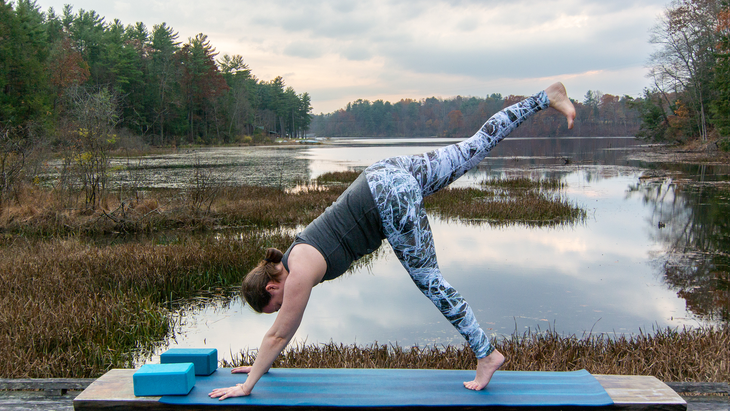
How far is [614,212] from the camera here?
43.1 feet

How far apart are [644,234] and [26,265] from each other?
447 inches

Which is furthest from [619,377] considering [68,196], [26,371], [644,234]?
[68,196]

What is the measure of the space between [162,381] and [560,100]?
296 centimetres

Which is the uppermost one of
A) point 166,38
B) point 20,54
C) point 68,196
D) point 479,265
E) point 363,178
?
point 166,38

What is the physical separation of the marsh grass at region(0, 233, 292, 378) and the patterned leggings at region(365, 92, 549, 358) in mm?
3222

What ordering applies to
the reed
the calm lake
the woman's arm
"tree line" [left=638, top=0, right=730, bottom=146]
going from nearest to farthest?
1. the woman's arm
2. the calm lake
3. the reed
4. "tree line" [left=638, top=0, right=730, bottom=146]

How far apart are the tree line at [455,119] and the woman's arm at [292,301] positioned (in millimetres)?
80028

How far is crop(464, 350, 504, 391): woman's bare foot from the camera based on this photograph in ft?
9.10

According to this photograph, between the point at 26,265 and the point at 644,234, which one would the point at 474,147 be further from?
the point at 644,234

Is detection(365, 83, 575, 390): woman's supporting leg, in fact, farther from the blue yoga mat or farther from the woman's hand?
the woman's hand

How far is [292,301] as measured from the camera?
7.89 feet

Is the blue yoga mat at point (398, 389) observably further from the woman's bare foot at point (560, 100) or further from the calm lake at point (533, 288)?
the calm lake at point (533, 288)

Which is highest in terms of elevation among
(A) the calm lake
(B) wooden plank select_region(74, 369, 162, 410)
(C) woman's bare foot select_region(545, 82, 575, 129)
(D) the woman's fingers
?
(C) woman's bare foot select_region(545, 82, 575, 129)

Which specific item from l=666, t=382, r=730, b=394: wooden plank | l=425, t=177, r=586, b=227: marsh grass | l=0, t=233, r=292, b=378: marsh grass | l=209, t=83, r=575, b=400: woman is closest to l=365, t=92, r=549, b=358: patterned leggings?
l=209, t=83, r=575, b=400: woman
